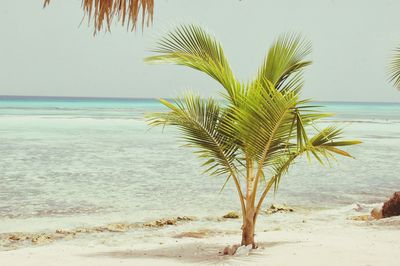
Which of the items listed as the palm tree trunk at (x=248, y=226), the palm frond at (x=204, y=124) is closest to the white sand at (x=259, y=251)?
the palm tree trunk at (x=248, y=226)

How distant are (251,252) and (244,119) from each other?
1.39 m

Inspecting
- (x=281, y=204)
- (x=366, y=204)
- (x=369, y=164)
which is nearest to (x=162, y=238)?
(x=281, y=204)

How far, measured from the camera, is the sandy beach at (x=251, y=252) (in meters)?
5.20

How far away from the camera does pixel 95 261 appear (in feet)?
18.2

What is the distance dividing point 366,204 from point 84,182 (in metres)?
6.35

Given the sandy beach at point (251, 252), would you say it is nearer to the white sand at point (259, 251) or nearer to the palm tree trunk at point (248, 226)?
the white sand at point (259, 251)

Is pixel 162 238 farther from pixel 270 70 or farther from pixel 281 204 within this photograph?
pixel 281 204

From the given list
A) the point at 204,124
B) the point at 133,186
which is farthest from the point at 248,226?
the point at 133,186

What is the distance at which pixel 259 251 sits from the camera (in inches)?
219

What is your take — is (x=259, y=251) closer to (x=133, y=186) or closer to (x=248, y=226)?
(x=248, y=226)

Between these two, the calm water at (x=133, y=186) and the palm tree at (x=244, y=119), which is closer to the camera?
the palm tree at (x=244, y=119)

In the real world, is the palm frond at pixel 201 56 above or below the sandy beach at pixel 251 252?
above

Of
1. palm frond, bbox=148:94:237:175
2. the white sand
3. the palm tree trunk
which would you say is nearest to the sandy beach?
the white sand

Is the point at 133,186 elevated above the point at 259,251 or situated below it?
below
